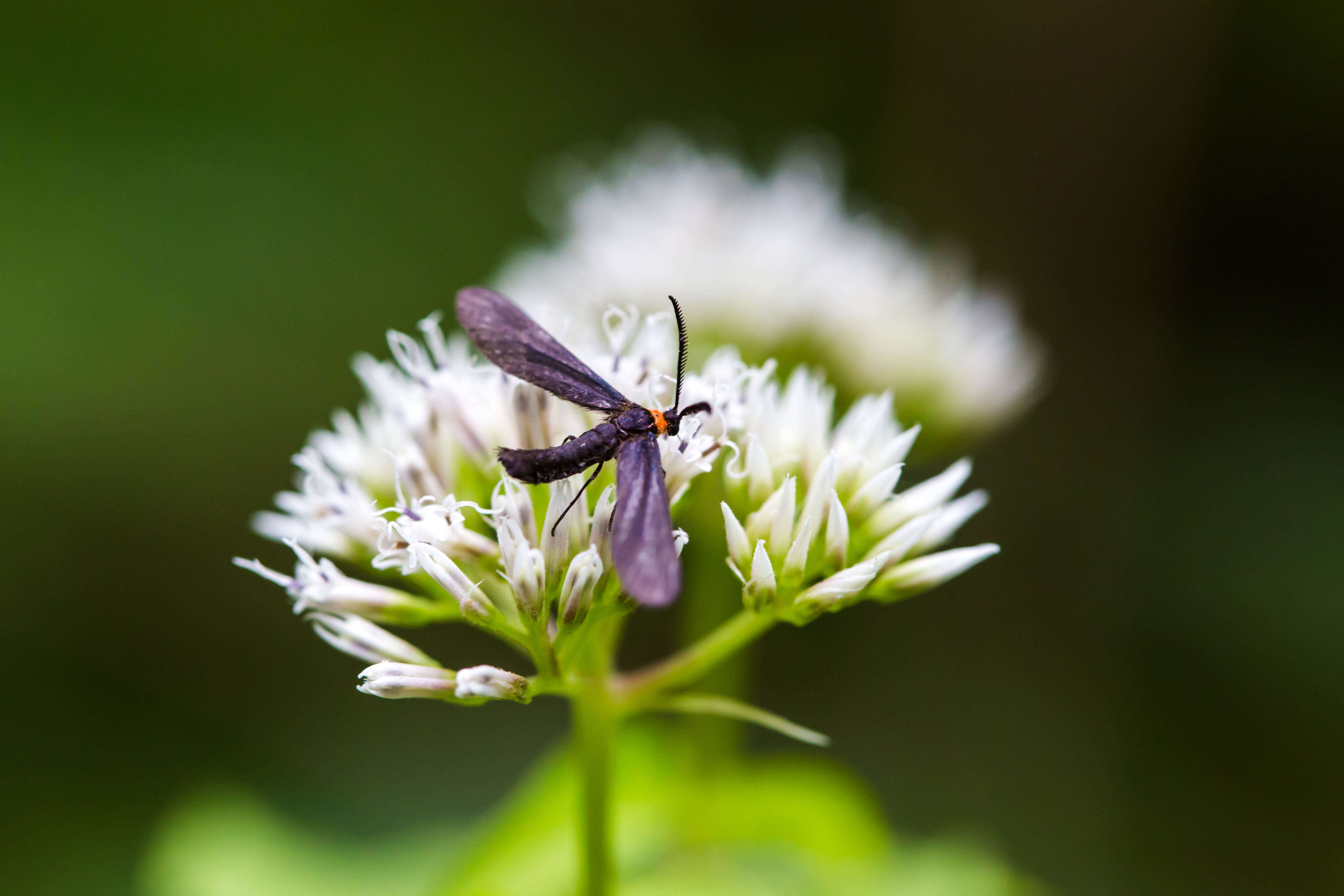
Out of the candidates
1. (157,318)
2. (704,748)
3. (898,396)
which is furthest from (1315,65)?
(157,318)

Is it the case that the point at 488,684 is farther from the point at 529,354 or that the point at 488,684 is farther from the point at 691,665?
the point at 529,354

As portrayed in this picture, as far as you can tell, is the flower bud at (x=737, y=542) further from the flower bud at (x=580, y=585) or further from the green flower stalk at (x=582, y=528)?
the flower bud at (x=580, y=585)

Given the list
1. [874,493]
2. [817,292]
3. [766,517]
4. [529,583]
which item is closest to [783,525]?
[766,517]

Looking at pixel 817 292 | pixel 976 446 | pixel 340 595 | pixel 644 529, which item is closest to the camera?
pixel 644 529

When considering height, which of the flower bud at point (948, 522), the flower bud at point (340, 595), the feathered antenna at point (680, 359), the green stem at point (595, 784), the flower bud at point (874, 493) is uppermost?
the feathered antenna at point (680, 359)

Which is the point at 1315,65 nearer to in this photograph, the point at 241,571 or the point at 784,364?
the point at 784,364

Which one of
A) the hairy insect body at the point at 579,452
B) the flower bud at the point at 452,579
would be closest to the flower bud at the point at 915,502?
the hairy insect body at the point at 579,452

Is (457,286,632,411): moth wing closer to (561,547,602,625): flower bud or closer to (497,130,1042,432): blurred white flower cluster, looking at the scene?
(561,547,602,625): flower bud
